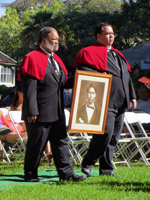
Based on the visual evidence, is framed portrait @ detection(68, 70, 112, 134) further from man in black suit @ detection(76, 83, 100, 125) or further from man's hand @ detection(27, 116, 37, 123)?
man's hand @ detection(27, 116, 37, 123)

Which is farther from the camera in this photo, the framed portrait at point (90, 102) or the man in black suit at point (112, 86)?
the man in black suit at point (112, 86)

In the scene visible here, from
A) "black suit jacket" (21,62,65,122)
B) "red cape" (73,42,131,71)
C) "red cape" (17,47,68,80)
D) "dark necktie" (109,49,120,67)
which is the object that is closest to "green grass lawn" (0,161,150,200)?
"black suit jacket" (21,62,65,122)

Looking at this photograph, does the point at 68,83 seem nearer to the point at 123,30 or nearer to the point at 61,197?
the point at 61,197

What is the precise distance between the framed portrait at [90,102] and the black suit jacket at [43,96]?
0.32 meters

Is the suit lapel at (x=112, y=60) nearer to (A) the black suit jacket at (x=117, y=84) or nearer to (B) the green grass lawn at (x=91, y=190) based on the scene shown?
(A) the black suit jacket at (x=117, y=84)

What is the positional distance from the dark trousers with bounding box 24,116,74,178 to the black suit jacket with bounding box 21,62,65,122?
14 cm

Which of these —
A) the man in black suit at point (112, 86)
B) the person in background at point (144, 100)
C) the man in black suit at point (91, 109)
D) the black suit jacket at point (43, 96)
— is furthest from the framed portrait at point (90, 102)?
the person in background at point (144, 100)

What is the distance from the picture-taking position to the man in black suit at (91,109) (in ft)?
16.0

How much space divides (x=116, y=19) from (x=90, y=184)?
25.1 metres

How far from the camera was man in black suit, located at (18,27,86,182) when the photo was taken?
192 inches

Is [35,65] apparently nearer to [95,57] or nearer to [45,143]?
[95,57]

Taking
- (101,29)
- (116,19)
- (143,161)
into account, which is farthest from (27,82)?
(116,19)

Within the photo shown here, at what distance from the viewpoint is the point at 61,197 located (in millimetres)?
4078

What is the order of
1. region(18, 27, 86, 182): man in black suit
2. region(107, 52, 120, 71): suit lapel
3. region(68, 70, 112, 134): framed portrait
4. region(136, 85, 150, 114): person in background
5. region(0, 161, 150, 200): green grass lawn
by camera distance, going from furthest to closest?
region(136, 85, 150, 114): person in background < region(107, 52, 120, 71): suit lapel < region(18, 27, 86, 182): man in black suit < region(68, 70, 112, 134): framed portrait < region(0, 161, 150, 200): green grass lawn
